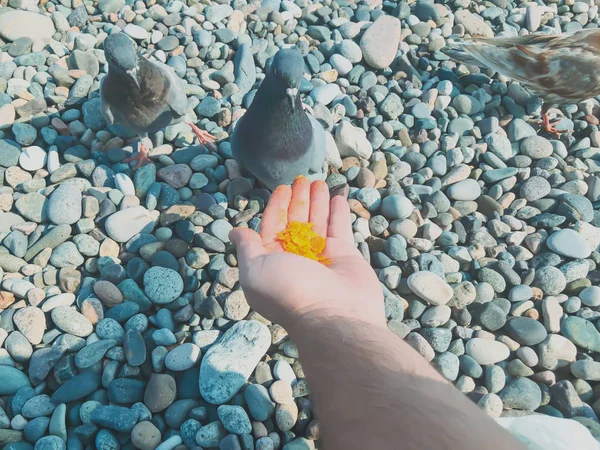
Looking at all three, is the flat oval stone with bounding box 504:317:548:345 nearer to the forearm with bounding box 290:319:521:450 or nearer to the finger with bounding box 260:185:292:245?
the forearm with bounding box 290:319:521:450

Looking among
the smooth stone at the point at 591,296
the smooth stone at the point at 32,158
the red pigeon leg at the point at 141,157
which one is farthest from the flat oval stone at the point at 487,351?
the smooth stone at the point at 32,158

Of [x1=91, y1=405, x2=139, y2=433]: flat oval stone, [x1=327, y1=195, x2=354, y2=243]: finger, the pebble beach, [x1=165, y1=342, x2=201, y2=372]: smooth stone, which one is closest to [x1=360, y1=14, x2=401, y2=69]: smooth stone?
the pebble beach

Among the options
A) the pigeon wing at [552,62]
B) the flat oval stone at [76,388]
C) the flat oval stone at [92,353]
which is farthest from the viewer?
the pigeon wing at [552,62]

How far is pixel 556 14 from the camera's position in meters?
5.17

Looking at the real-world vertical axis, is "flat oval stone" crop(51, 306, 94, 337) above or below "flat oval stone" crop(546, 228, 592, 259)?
below

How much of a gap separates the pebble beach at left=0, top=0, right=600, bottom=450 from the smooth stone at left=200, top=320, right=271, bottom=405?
0.01m

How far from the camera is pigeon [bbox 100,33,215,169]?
3.07 m

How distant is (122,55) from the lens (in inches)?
118

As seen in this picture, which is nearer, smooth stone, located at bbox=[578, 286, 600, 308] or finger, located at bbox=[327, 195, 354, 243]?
finger, located at bbox=[327, 195, 354, 243]

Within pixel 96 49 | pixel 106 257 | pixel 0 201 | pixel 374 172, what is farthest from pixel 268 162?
pixel 96 49

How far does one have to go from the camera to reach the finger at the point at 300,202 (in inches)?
114

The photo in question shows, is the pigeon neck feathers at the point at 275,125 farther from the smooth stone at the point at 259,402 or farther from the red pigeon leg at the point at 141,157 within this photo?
the smooth stone at the point at 259,402

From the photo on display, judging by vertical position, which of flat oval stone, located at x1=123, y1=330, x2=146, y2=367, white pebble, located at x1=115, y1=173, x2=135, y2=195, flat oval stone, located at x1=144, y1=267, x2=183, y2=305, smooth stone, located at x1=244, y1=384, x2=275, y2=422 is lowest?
flat oval stone, located at x1=123, y1=330, x2=146, y2=367

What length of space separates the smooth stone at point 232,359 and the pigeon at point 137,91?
64.0 inches
